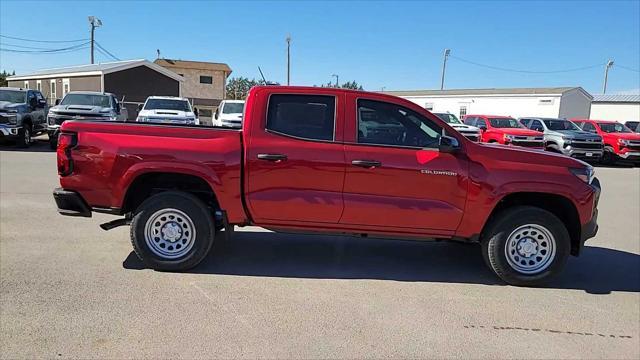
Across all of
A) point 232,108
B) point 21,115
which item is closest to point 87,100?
point 21,115

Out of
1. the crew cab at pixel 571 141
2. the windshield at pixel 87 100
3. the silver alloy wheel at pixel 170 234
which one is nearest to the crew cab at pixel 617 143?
the crew cab at pixel 571 141

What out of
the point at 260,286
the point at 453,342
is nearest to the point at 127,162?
the point at 260,286

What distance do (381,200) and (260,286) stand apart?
1.45 m

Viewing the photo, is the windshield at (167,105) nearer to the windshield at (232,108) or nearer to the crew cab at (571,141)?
the windshield at (232,108)

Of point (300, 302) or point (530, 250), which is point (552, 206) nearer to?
point (530, 250)

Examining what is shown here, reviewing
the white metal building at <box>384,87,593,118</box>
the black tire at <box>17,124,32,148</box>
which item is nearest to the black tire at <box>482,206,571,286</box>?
the black tire at <box>17,124,32,148</box>

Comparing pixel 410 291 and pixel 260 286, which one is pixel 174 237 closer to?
pixel 260 286

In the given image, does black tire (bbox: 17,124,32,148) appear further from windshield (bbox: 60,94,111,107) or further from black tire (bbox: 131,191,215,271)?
black tire (bbox: 131,191,215,271)

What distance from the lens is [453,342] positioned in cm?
363

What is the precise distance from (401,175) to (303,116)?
1.15 metres

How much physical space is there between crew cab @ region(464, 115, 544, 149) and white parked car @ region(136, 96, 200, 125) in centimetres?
1196

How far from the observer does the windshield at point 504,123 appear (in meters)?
20.7

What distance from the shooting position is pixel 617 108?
4384 centimetres

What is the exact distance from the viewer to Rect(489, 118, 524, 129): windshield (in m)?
20.7
